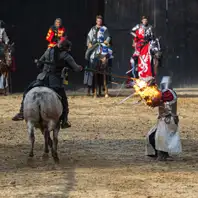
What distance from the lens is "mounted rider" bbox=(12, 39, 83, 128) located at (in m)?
14.5

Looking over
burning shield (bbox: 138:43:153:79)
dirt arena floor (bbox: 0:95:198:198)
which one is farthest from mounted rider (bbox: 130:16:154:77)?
dirt arena floor (bbox: 0:95:198:198)

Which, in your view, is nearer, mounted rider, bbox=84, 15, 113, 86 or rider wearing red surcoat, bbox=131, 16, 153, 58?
mounted rider, bbox=84, 15, 113, 86

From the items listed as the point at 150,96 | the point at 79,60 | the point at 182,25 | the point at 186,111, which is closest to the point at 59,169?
the point at 150,96

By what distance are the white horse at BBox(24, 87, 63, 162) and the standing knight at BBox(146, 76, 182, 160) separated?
1419mm

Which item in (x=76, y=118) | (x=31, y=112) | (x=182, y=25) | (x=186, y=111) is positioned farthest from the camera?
(x=182, y=25)

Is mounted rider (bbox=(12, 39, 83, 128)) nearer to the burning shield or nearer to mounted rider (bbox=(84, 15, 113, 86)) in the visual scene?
the burning shield

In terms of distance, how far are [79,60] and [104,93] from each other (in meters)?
2.66

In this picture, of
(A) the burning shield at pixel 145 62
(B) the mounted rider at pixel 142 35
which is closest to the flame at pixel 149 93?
(A) the burning shield at pixel 145 62

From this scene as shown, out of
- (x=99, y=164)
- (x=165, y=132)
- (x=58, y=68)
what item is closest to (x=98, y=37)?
(x=58, y=68)

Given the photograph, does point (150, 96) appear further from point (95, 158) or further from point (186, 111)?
point (186, 111)

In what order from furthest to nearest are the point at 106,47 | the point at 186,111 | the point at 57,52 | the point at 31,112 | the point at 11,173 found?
1. the point at 106,47
2. the point at 186,111
3. the point at 57,52
4. the point at 31,112
5. the point at 11,173

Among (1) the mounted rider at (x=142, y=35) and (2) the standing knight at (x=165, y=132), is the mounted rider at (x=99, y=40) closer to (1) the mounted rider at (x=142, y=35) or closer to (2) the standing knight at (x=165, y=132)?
(1) the mounted rider at (x=142, y=35)

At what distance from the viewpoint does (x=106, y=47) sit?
25.9 meters

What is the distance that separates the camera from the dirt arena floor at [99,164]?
36.2 ft
